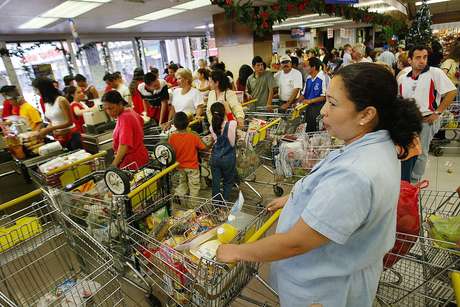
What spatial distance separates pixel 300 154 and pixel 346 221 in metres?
2.20

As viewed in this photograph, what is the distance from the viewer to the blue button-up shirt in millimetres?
920

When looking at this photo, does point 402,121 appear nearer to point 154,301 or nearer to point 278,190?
point 154,301

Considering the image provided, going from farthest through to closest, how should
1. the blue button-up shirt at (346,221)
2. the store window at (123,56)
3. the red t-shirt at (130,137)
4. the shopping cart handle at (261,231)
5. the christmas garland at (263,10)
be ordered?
the store window at (123,56) → the christmas garland at (263,10) → the red t-shirt at (130,137) → the shopping cart handle at (261,231) → the blue button-up shirt at (346,221)

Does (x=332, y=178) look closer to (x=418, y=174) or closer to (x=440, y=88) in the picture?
(x=440, y=88)

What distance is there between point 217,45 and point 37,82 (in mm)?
5571

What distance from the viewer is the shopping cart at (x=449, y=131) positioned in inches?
178

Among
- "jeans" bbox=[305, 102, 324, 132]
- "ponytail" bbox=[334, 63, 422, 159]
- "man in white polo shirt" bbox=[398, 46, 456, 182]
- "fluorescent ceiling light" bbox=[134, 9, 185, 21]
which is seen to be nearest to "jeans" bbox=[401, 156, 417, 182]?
"man in white polo shirt" bbox=[398, 46, 456, 182]

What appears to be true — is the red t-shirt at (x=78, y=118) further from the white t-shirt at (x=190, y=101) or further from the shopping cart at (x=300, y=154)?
the shopping cart at (x=300, y=154)

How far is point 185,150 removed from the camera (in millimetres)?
3363

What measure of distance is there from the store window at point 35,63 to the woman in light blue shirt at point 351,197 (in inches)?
459

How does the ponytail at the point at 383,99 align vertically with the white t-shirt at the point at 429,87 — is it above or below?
above

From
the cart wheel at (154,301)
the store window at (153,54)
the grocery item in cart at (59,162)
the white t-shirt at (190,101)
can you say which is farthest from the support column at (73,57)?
the cart wheel at (154,301)

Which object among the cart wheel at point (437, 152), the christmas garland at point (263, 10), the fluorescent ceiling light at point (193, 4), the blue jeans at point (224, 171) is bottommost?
the cart wheel at point (437, 152)

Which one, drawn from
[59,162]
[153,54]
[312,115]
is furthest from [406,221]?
[153,54]
